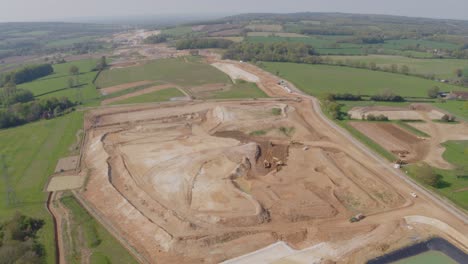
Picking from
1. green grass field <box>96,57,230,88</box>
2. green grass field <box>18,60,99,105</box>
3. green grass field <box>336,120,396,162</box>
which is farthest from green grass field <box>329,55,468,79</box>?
green grass field <box>18,60,99,105</box>

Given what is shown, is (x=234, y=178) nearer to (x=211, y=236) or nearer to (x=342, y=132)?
(x=211, y=236)

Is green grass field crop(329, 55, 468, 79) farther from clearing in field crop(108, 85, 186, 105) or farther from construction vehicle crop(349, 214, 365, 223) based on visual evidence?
construction vehicle crop(349, 214, 365, 223)

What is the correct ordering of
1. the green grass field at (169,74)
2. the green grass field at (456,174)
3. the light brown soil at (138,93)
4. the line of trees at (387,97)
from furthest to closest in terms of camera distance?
the green grass field at (169,74) → the light brown soil at (138,93) → the line of trees at (387,97) → the green grass field at (456,174)

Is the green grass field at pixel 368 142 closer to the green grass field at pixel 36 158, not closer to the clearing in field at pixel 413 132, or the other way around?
the clearing in field at pixel 413 132

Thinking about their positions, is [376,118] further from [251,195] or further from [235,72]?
[235,72]

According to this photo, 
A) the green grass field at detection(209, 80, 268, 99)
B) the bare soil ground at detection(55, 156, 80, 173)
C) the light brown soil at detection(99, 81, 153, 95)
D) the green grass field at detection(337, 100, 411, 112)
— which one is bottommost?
the bare soil ground at detection(55, 156, 80, 173)

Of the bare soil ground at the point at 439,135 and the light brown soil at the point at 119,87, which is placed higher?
the light brown soil at the point at 119,87

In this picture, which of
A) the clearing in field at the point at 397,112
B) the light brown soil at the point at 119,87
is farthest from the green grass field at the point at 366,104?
the light brown soil at the point at 119,87

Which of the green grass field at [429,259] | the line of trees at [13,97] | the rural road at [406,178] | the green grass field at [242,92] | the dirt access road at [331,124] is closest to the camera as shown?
the green grass field at [429,259]
